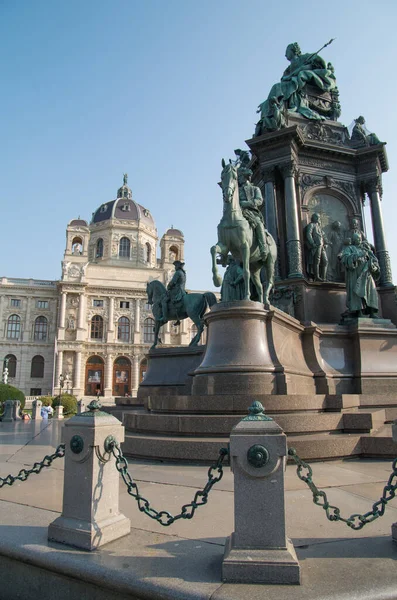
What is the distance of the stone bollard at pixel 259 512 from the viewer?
9.19 feet

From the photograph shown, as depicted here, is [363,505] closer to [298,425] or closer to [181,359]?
[298,425]

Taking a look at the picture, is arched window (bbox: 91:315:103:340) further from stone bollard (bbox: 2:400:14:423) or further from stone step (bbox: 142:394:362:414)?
stone step (bbox: 142:394:362:414)

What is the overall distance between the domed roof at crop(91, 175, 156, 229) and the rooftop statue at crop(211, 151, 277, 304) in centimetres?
7682

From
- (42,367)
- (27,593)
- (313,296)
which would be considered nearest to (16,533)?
(27,593)

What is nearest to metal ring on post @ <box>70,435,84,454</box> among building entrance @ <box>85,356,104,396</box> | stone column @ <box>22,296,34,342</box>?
building entrance @ <box>85,356,104,396</box>

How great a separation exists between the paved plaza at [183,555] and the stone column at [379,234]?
353 inches

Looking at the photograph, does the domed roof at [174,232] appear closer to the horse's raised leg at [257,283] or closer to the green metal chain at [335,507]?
the horse's raised leg at [257,283]

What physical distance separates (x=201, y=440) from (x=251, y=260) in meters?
4.98

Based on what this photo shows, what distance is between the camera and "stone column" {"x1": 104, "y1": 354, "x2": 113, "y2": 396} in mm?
69750

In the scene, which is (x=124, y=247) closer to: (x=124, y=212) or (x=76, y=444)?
(x=124, y=212)

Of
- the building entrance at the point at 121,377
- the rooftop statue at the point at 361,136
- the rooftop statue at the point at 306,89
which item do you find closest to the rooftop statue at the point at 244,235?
the rooftop statue at the point at 306,89

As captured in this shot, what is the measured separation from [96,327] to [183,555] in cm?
7221

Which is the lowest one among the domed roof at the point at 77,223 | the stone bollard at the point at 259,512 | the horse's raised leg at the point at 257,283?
the stone bollard at the point at 259,512

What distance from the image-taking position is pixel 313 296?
12047mm
